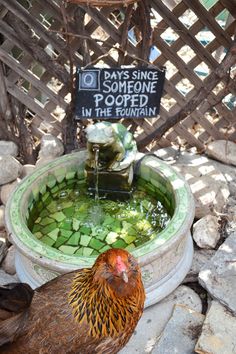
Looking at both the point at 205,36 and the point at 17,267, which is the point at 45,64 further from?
the point at 205,36

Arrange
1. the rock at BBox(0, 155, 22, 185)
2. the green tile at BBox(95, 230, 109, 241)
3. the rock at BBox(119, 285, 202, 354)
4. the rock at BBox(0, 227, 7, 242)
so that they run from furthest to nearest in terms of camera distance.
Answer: the rock at BBox(0, 155, 22, 185) → the rock at BBox(0, 227, 7, 242) → the green tile at BBox(95, 230, 109, 241) → the rock at BBox(119, 285, 202, 354)

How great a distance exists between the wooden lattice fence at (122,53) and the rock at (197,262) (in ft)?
3.15

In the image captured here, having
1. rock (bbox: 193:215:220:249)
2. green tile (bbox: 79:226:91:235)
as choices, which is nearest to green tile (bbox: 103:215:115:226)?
green tile (bbox: 79:226:91:235)

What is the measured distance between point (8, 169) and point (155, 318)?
1523mm

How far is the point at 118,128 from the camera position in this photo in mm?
2947

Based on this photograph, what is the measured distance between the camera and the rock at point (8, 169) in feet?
11.6

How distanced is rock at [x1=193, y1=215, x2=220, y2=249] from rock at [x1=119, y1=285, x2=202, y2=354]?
1.10 feet

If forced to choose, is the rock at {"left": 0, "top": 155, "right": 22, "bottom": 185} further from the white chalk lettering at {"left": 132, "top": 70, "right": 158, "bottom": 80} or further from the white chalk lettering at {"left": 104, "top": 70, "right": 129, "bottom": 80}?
the white chalk lettering at {"left": 132, "top": 70, "right": 158, "bottom": 80}

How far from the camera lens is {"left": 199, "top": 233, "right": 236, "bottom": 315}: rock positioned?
270 cm

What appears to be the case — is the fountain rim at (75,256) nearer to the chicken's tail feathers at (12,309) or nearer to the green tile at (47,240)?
the green tile at (47,240)

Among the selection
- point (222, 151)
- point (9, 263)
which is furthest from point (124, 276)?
point (222, 151)

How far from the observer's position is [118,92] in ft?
10.0

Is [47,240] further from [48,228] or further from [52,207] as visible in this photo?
[52,207]

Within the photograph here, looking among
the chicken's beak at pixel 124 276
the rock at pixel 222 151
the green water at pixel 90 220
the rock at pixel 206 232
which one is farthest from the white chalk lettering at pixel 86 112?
the chicken's beak at pixel 124 276
